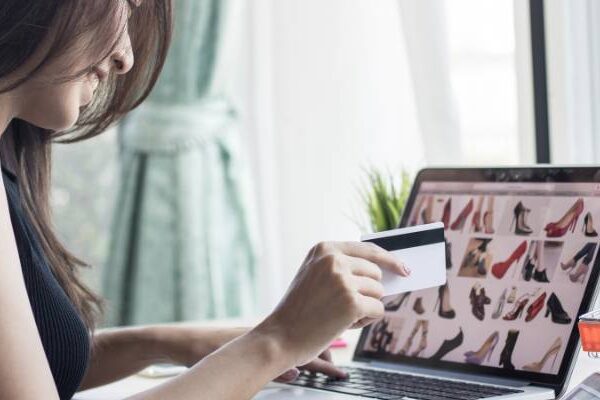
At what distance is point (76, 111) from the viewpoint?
1.09 meters

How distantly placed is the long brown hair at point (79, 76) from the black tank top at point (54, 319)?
108 millimetres

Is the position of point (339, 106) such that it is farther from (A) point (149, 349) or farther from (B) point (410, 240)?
(B) point (410, 240)

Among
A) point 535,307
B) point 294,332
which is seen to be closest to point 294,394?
point 294,332

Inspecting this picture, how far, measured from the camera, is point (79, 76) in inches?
41.5

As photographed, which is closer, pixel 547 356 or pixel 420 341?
pixel 547 356

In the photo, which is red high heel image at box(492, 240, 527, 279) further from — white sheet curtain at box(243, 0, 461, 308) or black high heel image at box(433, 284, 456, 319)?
white sheet curtain at box(243, 0, 461, 308)

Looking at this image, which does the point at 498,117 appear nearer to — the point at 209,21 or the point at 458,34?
the point at 458,34

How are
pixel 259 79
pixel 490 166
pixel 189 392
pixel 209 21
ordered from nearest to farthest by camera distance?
pixel 189 392, pixel 490 166, pixel 259 79, pixel 209 21

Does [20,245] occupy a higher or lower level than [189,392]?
higher

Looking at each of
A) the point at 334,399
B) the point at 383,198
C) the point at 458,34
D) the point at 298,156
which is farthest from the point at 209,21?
the point at 334,399

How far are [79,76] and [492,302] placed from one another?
52 cm

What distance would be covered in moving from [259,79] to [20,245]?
4.76 ft

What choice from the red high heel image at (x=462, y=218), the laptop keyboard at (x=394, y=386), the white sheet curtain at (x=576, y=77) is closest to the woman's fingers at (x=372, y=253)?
the laptop keyboard at (x=394, y=386)

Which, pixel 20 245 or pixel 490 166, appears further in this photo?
pixel 490 166
